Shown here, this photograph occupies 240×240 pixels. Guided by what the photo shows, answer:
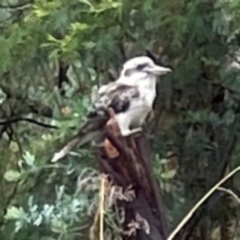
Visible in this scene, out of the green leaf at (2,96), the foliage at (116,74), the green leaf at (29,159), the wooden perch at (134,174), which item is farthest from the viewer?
the green leaf at (2,96)

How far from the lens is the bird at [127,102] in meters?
1.28

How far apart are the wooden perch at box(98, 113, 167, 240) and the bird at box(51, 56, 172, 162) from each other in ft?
0.11

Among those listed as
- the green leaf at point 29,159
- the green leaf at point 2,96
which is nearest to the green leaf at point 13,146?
the green leaf at point 2,96

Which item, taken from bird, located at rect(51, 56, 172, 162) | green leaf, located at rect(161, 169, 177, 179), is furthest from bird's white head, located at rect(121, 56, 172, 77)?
green leaf, located at rect(161, 169, 177, 179)

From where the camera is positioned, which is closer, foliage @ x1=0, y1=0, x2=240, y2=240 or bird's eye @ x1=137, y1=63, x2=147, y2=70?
bird's eye @ x1=137, y1=63, x2=147, y2=70

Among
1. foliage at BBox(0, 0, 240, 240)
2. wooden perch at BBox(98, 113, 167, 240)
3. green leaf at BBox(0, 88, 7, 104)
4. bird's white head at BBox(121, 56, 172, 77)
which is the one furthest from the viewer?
green leaf at BBox(0, 88, 7, 104)

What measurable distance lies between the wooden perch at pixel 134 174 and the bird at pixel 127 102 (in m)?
0.03

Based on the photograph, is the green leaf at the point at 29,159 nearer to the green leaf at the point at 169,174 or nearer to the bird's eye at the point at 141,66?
the green leaf at the point at 169,174

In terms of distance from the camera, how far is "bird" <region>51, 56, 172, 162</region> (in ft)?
4.21

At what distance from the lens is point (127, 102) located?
1305 mm

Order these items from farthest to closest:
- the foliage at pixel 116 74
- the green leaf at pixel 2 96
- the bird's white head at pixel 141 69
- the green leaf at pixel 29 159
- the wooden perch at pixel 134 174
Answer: the green leaf at pixel 2 96 < the green leaf at pixel 29 159 < the foliage at pixel 116 74 < the bird's white head at pixel 141 69 < the wooden perch at pixel 134 174

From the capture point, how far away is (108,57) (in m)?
1.57

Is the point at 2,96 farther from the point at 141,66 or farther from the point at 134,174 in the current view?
the point at 134,174

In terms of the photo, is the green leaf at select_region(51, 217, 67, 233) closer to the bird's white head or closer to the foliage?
the foliage
